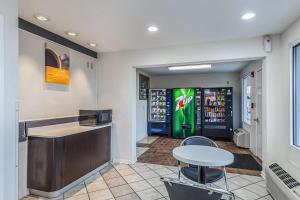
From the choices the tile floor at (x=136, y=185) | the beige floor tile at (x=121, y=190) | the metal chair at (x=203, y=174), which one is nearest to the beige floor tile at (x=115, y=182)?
the tile floor at (x=136, y=185)

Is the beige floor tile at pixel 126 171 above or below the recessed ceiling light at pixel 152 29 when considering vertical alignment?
below

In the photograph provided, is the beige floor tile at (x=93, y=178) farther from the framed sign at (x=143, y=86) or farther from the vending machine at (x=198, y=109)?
the vending machine at (x=198, y=109)

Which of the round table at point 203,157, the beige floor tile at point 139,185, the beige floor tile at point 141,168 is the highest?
the round table at point 203,157

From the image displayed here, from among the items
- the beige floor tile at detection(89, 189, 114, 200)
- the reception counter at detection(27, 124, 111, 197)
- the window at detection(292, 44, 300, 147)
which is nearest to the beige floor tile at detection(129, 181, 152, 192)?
the beige floor tile at detection(89, 189, 114, 200)

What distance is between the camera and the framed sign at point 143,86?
6435mm

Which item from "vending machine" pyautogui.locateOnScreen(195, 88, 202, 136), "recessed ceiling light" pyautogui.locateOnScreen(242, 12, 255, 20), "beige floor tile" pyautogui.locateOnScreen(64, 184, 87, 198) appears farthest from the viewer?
"vending machine" pyautogui.locateOnScreen(195, 88, 202, 136)

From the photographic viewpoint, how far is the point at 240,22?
2.63m

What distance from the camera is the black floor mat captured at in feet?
12.4

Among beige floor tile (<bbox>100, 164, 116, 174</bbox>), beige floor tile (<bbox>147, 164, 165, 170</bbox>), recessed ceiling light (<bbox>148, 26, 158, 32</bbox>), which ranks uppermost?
recessed ceiling light (<bbox>148, 26, 158, 32</bbox>)

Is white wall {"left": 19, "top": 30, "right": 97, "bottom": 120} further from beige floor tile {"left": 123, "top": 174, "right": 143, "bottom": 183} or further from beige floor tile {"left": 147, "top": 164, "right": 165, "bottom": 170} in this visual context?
beige floor tile {"left": 147, "top": 164, "right": 165, "bottom": 170}

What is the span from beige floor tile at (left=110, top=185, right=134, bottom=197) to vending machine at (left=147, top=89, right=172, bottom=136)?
4.04 metres

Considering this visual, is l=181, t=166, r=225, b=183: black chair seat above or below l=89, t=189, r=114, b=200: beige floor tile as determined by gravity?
above

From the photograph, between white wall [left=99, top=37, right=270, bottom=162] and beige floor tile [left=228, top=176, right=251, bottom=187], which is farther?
white wall [left=99, top=37, right=270, bottom=162]

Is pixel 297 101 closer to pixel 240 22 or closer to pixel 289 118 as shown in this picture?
pixel 289 118
